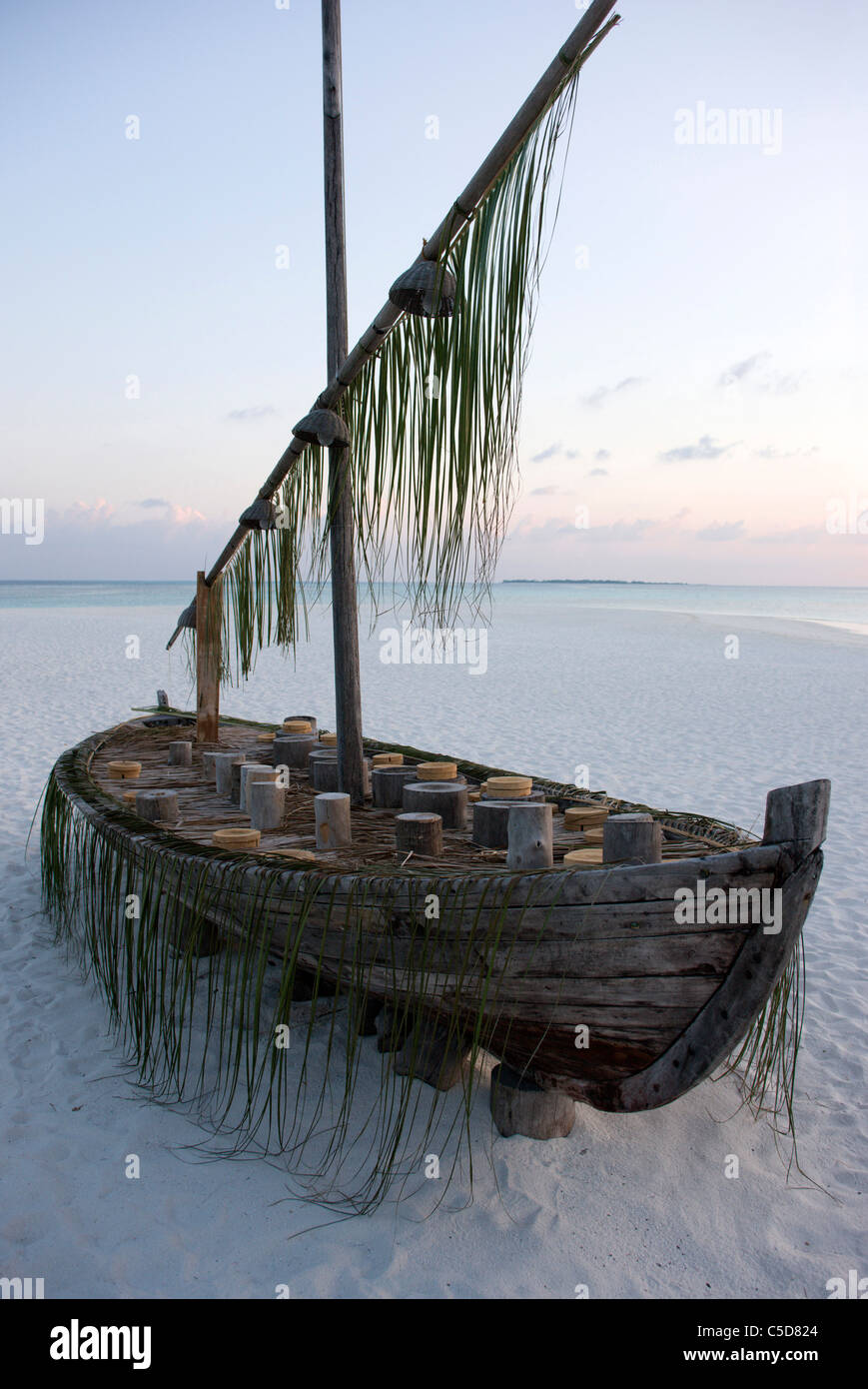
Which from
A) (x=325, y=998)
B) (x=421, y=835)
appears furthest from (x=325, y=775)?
(x=421, y=835)

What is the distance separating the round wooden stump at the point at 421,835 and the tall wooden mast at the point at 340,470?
102 cm

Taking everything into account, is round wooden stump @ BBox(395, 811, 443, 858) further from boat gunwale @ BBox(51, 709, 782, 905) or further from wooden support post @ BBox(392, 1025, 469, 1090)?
wooden support post @ BBox(392, 1025, 469, 1090)

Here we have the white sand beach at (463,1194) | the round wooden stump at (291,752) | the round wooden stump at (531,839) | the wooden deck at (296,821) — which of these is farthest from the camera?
the round wooden stump at (291,752)

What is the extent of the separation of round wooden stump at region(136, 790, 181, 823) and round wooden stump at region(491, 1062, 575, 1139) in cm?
190

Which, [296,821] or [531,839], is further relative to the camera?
[296,821]

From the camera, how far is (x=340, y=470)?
12.3ft

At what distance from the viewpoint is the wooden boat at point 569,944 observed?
206cm

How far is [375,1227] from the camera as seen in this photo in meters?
2.43

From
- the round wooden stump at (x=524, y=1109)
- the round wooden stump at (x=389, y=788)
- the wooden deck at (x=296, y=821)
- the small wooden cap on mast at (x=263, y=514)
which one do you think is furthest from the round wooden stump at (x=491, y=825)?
the small wooden cap on mast at (x=263, y=514)

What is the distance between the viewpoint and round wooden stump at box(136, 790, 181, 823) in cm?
383

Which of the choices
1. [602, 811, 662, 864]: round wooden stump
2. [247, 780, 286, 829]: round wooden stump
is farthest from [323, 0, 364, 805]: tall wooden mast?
[602, 811, 662, 864]: round wooden stump

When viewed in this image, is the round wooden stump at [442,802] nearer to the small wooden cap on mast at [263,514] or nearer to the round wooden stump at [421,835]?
the round wooden stump at [421,835]

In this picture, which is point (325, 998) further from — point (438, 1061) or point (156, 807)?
point (156, 807)

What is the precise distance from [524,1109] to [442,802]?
47.0 inches
